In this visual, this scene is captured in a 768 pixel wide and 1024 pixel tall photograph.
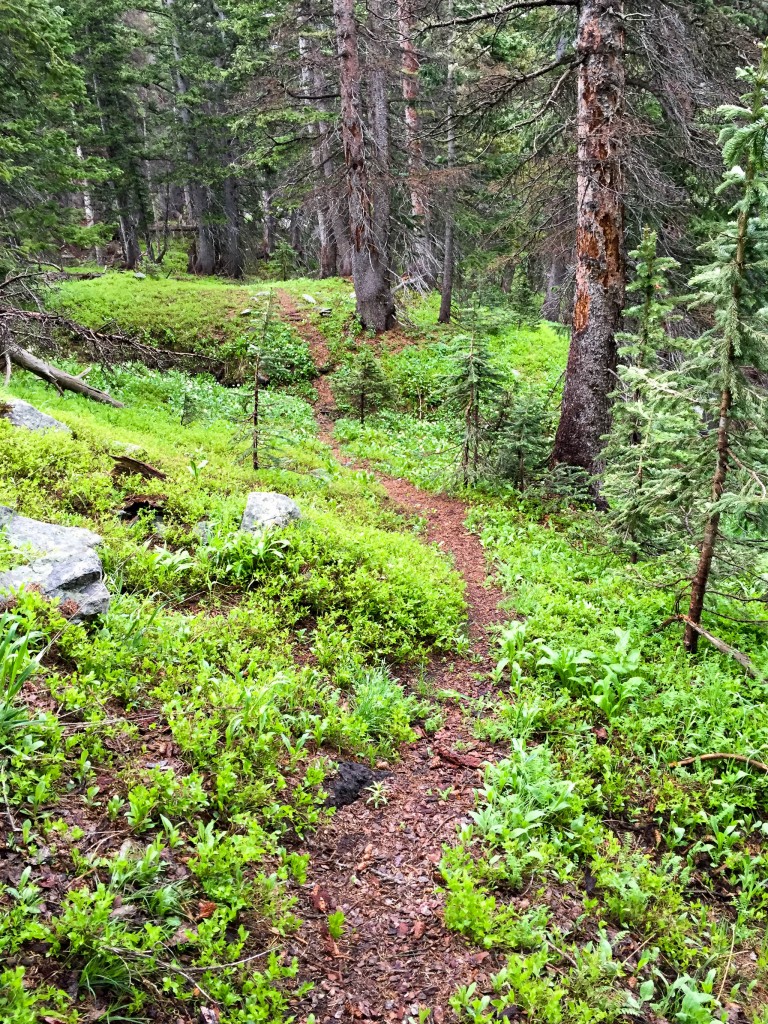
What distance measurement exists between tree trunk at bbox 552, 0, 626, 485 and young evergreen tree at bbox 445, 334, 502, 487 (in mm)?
1261

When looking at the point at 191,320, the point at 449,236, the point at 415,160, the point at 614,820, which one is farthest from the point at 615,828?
the point at 415,160

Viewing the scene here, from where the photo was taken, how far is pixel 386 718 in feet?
15.7

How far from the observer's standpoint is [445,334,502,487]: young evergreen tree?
9703 mm

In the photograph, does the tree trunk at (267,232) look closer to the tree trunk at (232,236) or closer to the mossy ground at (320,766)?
the tree trunk at (232,236)

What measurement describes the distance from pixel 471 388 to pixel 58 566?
6.94 metres

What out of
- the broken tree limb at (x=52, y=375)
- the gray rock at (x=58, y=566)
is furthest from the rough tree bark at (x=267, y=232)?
the gray rock at (x=58, y=566)

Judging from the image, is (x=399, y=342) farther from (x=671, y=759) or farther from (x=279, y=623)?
(x=671, y=759)

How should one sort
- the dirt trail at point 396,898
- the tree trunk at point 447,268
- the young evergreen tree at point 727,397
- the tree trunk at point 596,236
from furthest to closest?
the tree trunk at point 447,268, the tree trunk at point 596,236, the young evergreen tree at point 727,397, the dirt trail at point 396,898

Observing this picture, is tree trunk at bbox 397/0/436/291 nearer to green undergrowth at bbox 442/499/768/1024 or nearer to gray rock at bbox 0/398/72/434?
gray rock at bbox 0/398/72/434

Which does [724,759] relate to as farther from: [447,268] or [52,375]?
[447,268]

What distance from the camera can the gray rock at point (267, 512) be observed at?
6629mm

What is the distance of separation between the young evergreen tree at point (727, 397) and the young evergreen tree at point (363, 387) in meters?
10.1

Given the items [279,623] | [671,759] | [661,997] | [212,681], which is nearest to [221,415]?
[279,623]

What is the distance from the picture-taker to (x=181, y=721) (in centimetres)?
383
